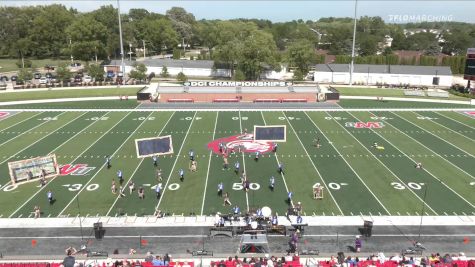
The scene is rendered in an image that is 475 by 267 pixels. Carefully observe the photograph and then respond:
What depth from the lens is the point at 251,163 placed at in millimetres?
32281

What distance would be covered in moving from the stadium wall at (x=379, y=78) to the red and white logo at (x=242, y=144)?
152 feet

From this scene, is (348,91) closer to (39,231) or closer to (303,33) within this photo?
(39,231)

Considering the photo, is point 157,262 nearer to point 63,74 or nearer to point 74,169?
point 74,169

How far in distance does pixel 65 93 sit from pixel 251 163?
142ft

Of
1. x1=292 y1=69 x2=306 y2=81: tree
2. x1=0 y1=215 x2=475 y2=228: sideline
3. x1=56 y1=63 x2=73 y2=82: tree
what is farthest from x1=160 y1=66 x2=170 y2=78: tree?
x1=0 y1=215 x2=475 y2=228: sideline

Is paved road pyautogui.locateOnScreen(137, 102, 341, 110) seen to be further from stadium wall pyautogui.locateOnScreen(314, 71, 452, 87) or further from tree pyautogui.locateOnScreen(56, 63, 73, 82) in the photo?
tree pyautogui.locateOnScreen(56, 63, 73, 82)

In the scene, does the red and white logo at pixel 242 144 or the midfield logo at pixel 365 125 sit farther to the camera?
the midfield logo at pixel 365 125

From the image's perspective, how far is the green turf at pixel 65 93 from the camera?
198 ft

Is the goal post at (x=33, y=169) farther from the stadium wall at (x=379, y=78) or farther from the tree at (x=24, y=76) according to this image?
the stadium wall at (x=379, y=78)

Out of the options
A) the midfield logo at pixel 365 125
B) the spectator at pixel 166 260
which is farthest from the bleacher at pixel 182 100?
the spectator at pixel 166 260

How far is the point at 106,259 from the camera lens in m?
18.3

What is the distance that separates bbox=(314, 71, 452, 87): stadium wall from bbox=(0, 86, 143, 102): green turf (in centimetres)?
3840

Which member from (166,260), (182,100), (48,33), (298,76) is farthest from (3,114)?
(48,33)

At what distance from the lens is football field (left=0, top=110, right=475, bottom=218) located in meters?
25.2
